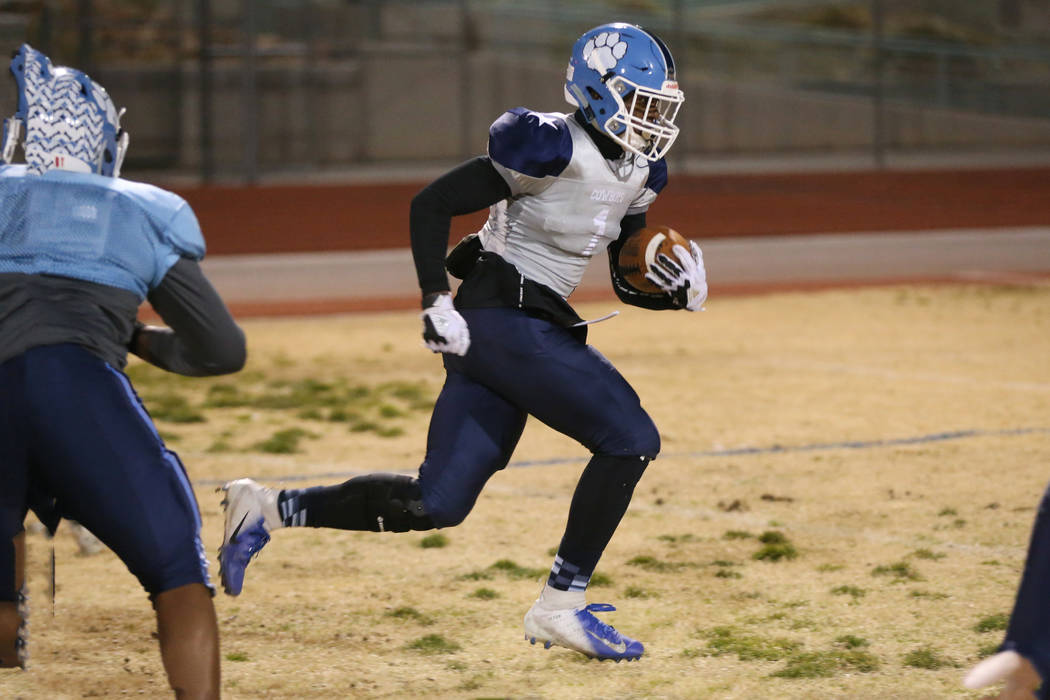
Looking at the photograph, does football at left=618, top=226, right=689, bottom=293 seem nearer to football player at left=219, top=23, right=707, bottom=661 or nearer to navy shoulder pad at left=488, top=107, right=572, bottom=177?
football player at left=219, top=23, right=707, bottom=661

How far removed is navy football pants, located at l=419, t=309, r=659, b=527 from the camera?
12.6 ft

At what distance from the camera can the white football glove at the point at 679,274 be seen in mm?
4082

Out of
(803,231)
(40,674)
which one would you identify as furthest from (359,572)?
(803,231)

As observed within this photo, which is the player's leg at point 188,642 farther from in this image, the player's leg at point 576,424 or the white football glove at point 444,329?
the player's leg at point 576,424

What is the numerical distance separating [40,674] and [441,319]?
1489mm

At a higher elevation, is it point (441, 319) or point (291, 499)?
point (441, 319)

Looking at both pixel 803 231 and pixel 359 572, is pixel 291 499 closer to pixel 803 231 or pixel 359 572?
pixel 359 572

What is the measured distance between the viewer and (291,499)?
3982mm

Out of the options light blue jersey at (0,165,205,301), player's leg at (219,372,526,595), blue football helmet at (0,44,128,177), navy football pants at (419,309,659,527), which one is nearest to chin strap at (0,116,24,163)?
blue football helmet at (0,44,128,177)

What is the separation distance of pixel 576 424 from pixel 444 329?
46cm

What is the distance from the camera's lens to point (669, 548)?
5160 millimetres

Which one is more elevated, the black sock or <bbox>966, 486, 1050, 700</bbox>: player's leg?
<bbox>966, 486, 1050, 700</bbox>: player's leg

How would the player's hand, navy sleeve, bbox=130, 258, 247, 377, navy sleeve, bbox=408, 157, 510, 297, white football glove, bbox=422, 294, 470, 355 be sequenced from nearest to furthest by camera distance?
the player's hand, navy sleeve, bbox=130, 258, 247, 377, white football glove, bbox=422, 294, 470, 355, navy sleeve, bbox=408, 157, 510, 297

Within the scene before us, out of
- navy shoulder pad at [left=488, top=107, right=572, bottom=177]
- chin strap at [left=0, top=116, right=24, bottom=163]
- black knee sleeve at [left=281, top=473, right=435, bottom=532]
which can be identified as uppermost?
chin strap at [left=0, top=116, right=24, bottom=163]
